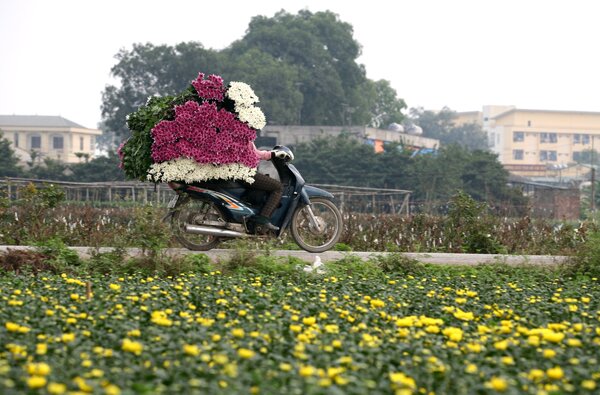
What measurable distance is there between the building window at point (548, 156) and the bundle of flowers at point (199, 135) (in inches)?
4608

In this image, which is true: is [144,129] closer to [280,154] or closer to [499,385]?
[280,154]

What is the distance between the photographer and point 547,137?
123750 millimetres

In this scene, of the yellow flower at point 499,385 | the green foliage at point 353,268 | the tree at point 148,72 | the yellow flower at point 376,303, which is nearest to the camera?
the yellow flower at point 499,385

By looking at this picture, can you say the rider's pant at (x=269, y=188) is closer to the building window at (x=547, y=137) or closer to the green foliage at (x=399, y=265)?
the green foliage at (x=399, y=265)

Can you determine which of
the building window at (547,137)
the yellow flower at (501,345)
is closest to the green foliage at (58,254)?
the yellow flower at (501,345)

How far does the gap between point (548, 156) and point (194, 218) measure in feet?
394

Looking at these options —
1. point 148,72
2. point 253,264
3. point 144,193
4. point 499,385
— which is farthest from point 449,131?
point 499,385

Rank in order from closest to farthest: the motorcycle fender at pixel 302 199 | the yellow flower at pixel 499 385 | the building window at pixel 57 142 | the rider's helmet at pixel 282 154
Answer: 1. the yellow flower at pixel 499 385
2. the rider's helmet at pixel 282 154
3. the motorcycle fender at pixel 302 199
4. the building window at pixel 57 142

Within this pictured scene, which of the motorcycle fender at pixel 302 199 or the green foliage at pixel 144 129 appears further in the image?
the motorcycle fender at pixel 302 199

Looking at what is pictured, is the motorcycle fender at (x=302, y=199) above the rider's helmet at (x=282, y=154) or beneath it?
beneath

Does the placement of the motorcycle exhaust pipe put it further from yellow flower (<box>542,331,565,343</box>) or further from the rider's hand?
yellow flower (<box>542,331,565,343</box>)

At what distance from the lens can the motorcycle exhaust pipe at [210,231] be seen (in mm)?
9961

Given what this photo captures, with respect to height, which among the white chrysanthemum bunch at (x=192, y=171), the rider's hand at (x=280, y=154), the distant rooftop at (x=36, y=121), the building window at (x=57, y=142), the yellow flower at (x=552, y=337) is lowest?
the yellow flower at (x=552, y=337)

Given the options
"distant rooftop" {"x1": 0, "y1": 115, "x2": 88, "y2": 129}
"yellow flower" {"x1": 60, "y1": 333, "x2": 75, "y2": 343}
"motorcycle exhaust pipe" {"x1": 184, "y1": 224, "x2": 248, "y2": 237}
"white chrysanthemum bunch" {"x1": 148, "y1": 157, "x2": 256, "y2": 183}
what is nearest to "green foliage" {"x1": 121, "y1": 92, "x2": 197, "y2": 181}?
"white chrysanthemum bunch" {"x1": 148, "y1": 157, "x2": 256, "y2": 183}
